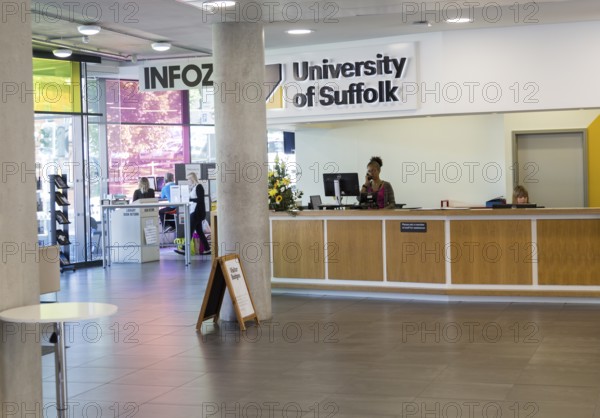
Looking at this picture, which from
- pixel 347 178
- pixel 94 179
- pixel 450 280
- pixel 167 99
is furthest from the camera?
pixel 167 99

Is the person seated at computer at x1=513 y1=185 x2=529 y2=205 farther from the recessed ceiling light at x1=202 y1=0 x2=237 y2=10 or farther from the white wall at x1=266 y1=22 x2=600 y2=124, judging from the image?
the recessed ceiling light at x1=202 y1=0 x2=237 y2=10

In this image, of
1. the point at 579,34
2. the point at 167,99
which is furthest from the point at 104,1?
the point at 167,99

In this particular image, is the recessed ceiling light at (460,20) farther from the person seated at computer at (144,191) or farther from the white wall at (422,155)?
the person seated at computer at (144,191)

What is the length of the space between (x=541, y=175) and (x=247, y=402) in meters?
9.15

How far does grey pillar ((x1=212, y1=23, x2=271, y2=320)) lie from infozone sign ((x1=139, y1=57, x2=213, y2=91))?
111 inches

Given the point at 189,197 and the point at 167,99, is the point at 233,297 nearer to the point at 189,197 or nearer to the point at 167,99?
the point at 189,197

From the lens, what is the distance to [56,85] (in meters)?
16.2

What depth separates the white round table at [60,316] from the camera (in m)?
4.75

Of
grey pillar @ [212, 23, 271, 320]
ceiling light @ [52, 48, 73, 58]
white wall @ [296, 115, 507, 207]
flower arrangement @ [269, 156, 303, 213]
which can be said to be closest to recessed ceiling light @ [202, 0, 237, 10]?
grey pillar @ [212, 23, 271, 320]

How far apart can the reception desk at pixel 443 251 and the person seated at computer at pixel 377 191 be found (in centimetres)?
57

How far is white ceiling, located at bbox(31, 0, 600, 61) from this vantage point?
860 centimetres

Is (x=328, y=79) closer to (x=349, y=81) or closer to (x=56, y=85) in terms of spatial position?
(x=349, y=81)

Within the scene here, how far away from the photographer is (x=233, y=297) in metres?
9.09

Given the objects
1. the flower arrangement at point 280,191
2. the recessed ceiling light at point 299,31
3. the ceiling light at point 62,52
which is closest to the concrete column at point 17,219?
the recessed ceiling light at point 299,31
